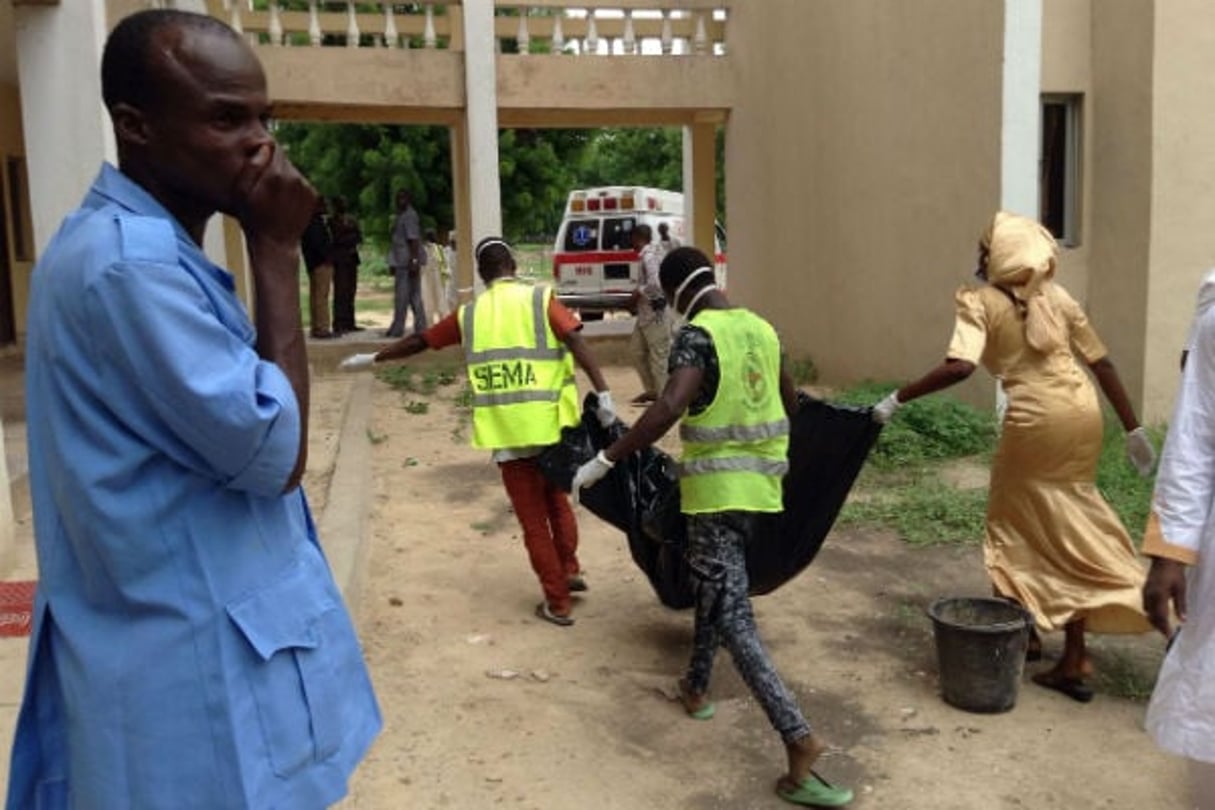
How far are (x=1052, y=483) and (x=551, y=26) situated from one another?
11.1 meters

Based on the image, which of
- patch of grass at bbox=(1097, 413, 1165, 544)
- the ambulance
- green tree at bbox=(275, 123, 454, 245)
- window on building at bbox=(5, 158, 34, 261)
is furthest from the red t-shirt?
green tree at bbox=(275, 123, 454, 245)

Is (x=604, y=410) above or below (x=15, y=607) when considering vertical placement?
above

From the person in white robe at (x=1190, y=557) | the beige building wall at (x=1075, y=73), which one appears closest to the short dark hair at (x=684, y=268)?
the person in white robe at (x=1190, y=557)

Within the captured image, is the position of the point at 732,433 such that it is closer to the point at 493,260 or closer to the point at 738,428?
the point at 738,428

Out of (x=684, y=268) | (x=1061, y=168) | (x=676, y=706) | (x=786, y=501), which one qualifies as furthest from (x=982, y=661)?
(x=1061, y=168)

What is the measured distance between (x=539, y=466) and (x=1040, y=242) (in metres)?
2.38

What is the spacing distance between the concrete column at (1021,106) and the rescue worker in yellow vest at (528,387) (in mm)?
4948

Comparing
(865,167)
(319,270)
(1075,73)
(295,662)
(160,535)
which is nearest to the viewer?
(160,535)

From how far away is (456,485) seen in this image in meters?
8.09

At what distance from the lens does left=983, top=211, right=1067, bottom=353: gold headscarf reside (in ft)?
14.7

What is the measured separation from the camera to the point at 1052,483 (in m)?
4.53

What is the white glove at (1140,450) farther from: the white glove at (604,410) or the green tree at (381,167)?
the green tree at (381,167)

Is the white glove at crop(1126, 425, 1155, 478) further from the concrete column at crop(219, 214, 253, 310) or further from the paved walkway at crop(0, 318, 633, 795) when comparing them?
the concrete column at crop(219, 214, 253, 310)

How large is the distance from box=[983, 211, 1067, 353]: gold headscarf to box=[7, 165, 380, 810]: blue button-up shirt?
3.60 m
